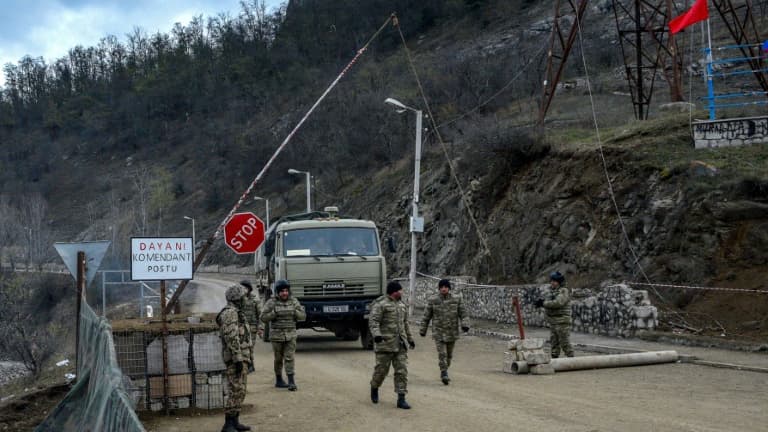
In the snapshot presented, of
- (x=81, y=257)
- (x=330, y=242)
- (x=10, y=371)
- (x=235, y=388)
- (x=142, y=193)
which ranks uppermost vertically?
(x=142, y=193)

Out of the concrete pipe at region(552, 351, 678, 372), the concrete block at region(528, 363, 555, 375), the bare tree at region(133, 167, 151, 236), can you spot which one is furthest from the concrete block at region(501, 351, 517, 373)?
the bare tree at region(133, 167, 151, 236)

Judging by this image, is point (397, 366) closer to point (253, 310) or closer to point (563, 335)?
point (253, 310)

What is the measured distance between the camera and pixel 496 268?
32156 millimetres

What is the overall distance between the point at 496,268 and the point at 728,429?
22.3 m

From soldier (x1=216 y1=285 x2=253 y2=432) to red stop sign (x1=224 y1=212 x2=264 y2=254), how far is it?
51.0ft

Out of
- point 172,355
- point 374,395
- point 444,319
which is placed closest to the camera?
point 172,355

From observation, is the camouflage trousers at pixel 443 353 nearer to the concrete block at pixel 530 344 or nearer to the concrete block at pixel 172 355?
the concrete block at pixel 530 344

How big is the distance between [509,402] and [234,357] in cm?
422

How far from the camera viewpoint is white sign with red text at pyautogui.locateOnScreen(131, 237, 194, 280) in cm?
1260

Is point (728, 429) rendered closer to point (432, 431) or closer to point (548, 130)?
point (432, 431)

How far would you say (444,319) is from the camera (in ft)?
48.5

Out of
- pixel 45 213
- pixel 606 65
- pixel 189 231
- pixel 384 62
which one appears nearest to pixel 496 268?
pixel 606 65

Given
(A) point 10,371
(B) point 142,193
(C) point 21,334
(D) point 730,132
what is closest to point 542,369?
(D) point 730,132

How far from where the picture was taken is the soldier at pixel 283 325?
563 inches
